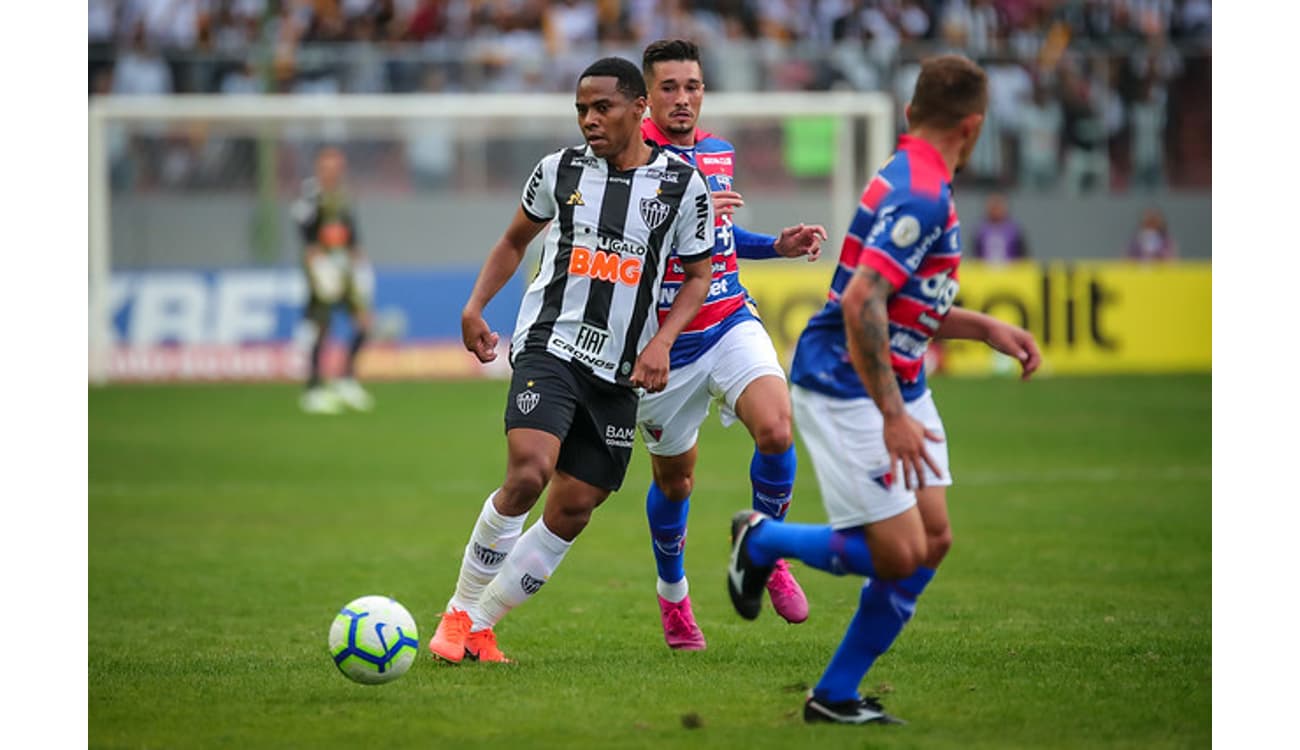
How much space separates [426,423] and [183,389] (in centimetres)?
530

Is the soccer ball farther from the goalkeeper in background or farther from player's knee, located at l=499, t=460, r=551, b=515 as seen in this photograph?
the goalkeeper in background

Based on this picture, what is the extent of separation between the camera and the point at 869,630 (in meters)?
5.90

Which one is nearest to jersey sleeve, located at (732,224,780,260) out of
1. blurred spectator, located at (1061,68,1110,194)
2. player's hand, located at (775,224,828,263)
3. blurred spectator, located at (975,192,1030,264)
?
player's hand, located at (775,224,828,263)

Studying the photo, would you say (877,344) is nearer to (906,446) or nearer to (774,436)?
(906,446)

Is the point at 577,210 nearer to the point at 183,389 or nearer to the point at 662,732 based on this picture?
the point at 662,732

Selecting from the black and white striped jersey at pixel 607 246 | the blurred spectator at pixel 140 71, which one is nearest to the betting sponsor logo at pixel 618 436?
the black and white striped jersey at pixel 607 246

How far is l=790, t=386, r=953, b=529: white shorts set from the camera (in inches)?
225

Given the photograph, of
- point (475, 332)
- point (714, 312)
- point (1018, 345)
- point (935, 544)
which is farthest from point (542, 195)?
point (935, 544)

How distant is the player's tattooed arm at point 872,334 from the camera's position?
5543mm

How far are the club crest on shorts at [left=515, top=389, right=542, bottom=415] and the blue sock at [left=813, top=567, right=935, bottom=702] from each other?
1581mm

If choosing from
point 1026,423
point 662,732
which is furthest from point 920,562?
point 1026,423

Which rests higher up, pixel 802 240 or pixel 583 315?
pixel 802 240

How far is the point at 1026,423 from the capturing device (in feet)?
57.4

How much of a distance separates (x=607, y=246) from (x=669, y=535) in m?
1.44
